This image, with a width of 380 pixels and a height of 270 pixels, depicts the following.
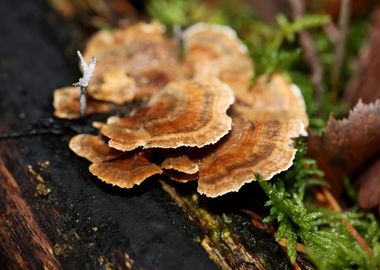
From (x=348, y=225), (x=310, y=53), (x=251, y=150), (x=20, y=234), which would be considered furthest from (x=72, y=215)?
(x=310, y=53)

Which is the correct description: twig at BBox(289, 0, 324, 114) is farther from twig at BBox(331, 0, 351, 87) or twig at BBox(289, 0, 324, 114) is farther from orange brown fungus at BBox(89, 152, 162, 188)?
orange brown fungus at BBox(89, 152, 162, 188)

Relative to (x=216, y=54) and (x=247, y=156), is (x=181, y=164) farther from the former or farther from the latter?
(x=216, y=54)

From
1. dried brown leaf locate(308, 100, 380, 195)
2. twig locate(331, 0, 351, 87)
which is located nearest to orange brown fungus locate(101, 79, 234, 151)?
dried brown leaf locate(308, 100, 380, 195)

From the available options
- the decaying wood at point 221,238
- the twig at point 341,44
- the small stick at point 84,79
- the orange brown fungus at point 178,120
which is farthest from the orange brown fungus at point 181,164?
the twig at point 341,44

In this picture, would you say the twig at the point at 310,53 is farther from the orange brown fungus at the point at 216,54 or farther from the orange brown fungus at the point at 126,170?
the orange brown fungus at the point at 126,170

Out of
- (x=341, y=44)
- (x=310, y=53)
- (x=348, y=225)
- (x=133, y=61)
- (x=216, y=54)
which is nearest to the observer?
(x=348, y=225)

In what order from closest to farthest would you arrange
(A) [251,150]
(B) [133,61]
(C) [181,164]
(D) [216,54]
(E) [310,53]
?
(C) [181,164] → (A) [251,150] → (B) [133,61] → (D) [216,54] → (E) [310,53]
